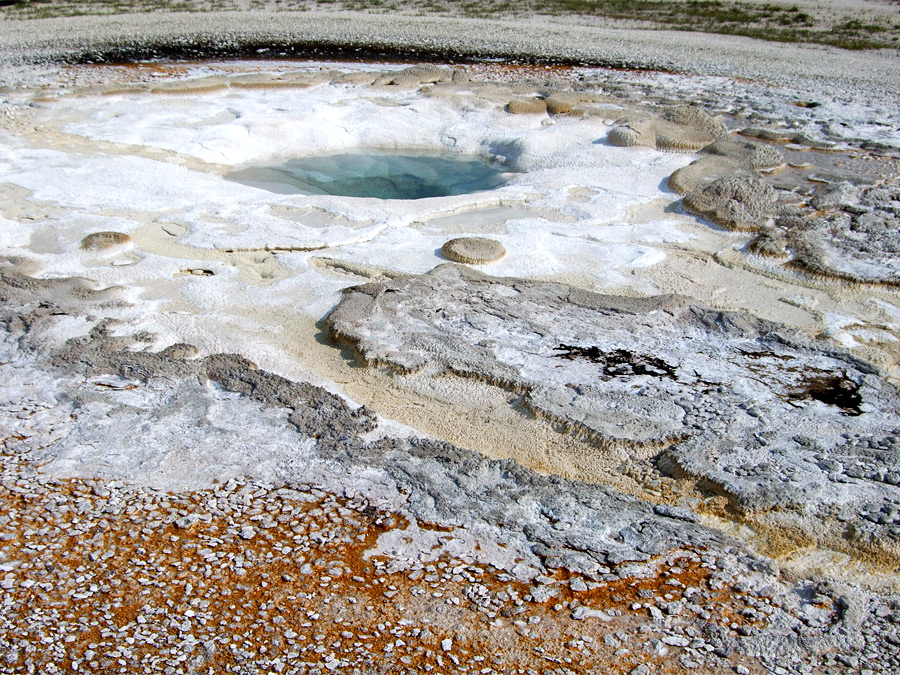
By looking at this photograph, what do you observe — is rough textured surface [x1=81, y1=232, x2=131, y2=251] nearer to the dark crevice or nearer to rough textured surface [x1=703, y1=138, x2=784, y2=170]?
the dark crevice

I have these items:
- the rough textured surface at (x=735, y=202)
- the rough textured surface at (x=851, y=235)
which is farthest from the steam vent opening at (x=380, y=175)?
the rough textured surface at (x=851, y=235)

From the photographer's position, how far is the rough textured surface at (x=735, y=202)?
4816 millimetres

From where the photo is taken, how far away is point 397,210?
4.87m

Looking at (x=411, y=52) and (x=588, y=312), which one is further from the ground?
(x=411, y=52)

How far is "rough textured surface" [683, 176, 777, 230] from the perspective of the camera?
15.8 feet

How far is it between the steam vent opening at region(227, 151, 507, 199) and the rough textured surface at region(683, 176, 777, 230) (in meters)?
1.40

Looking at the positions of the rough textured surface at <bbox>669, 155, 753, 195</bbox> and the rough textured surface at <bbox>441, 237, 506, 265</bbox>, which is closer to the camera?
the rough textured surface at <bbox>441, 237, 506, 265</bbox>

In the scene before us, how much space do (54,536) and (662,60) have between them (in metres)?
8.11

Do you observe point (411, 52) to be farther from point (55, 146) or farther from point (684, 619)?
point (684, 619)

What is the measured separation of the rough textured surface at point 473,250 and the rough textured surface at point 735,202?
1.49 meters

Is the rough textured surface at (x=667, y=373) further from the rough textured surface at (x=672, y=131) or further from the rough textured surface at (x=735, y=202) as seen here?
the rough textured surface at (x=672, y=131)

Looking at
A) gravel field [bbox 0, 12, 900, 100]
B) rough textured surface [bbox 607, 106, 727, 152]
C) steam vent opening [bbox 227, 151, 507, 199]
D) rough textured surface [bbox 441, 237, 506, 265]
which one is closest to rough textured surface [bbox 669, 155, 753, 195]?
rough textured surface [bbox 607, 106, 727, 152]

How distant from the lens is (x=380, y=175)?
5914mm

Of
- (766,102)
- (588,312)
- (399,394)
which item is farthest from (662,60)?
(399,394)
